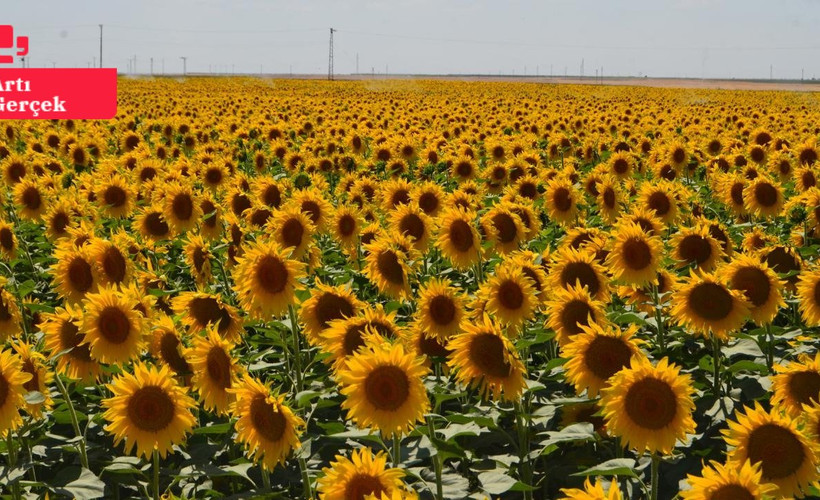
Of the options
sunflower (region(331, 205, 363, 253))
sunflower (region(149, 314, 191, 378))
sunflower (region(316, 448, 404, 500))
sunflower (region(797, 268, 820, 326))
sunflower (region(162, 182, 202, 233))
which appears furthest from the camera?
sunflower (region(162, 182, 202, 233))

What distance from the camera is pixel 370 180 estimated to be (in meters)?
10.5

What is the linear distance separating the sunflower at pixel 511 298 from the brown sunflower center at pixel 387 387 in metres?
1.39

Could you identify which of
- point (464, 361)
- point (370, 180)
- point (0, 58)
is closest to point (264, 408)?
point (464, 361)

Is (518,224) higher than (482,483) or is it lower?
higher

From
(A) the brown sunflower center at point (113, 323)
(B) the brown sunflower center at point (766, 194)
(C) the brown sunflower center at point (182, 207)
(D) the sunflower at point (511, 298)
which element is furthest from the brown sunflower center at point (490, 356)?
(B) the brown sunflower center at point (766, 194)

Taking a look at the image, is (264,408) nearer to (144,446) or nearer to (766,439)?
(144,446)

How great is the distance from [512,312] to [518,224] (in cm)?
229

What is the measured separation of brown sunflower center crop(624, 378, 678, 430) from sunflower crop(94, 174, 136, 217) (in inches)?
284

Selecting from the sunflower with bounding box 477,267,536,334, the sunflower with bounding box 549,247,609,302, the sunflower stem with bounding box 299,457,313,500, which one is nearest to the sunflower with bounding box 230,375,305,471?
the sunflower stem with bounding box 299,457,313,500

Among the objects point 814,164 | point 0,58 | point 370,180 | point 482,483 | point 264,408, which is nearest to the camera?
point 264,408

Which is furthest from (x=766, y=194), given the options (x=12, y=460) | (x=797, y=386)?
(x=12, y=460)

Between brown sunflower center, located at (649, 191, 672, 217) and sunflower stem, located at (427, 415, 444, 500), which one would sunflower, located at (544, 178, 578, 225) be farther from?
sunflower stem, located at (427, 415, 444, 500)

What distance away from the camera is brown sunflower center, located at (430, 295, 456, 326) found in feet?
16.1

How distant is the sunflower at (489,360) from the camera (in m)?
4.17
